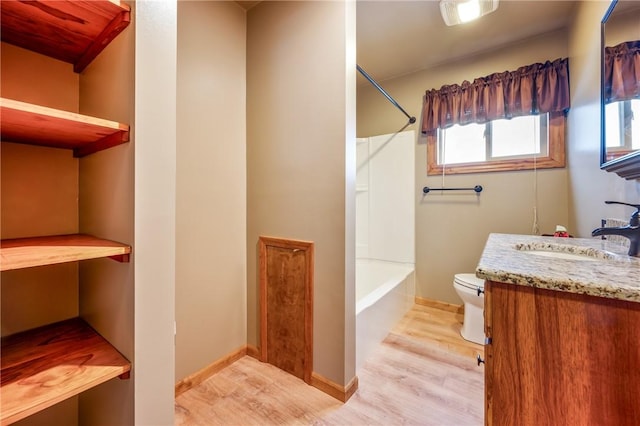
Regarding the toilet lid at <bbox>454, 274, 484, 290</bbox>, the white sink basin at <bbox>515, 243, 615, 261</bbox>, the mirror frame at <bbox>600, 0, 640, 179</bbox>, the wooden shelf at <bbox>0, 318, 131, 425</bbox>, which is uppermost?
the mirror frame at <bbox>600, 0, 640, 179</bbox>

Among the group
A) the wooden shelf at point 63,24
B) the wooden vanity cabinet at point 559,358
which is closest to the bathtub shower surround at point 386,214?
the wooden vanity cabinet at point 559,358

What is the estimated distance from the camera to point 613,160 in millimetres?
1183

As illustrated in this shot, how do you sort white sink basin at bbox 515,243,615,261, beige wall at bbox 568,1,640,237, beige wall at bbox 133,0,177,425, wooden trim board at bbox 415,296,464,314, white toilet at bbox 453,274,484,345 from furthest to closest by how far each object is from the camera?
wooden trim board at bbox 415,296,464,314, white toilet at bbox 453,274,484,345, beige wall at bbox 568,1,640,237, white sink basin at bbox 515,243,615,261, beige wall at bbox 133,0,177,425

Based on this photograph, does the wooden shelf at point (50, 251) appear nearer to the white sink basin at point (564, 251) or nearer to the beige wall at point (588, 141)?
the white sink basin at point (564, 251)

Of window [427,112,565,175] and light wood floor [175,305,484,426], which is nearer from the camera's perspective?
light wood floor [175,305,484,426]

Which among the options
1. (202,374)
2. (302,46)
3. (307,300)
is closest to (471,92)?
(302,46)

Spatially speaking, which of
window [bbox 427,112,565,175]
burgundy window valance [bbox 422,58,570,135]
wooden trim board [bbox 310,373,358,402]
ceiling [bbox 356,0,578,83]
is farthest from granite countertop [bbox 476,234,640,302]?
ceiling [bbox 356,0,578,83]

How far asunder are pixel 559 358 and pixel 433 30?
2.49 m

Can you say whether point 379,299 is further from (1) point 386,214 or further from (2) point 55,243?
(2) point 55,243

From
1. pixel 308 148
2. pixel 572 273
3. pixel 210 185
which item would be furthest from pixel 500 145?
pixel 210 185

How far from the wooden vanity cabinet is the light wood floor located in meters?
0.78

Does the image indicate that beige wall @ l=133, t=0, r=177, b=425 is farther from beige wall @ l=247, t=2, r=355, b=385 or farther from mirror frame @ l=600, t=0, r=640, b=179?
mirror frame @ l=600, t=0, r=640, b=179

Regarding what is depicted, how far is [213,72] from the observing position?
173cm

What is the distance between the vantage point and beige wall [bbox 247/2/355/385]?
5.04ft
